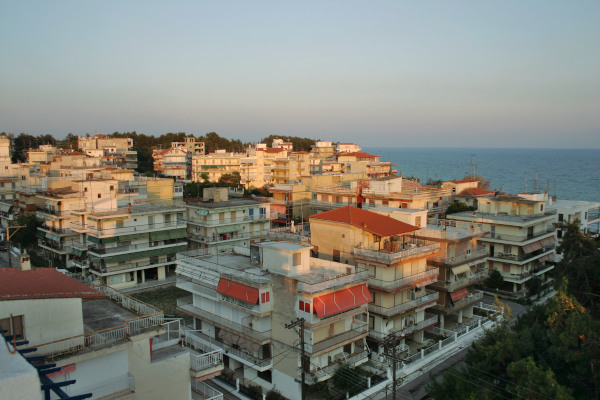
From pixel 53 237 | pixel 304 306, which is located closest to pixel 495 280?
pixel 304 306

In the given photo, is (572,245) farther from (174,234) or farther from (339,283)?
(174,234)

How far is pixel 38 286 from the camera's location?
13.6m

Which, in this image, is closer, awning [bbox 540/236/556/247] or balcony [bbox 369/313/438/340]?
balcony [bbox 369/313/438/340]

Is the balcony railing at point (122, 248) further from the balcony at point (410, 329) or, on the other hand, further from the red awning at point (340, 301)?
the red awning at point (340, 301)

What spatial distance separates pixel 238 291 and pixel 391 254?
8837mm

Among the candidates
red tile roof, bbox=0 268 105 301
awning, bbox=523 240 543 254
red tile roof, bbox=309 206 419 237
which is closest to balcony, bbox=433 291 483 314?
red tile roof, bbox=309 206 419 237

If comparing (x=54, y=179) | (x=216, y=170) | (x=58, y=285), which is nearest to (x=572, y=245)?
(x=58, y=285)

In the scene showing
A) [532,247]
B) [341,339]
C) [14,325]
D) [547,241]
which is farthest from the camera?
[547,241]

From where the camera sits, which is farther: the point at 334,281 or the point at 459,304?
the point at 459,304

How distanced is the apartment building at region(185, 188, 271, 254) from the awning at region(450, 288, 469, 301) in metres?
20.4

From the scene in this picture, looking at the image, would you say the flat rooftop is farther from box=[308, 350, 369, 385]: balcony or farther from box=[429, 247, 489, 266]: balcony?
box=[429, 247, 489, 266]: balcony

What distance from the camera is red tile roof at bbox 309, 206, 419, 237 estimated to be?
89.0 ft

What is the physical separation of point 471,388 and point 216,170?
8080 cm

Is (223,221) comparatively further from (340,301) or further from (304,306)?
(304,306)
